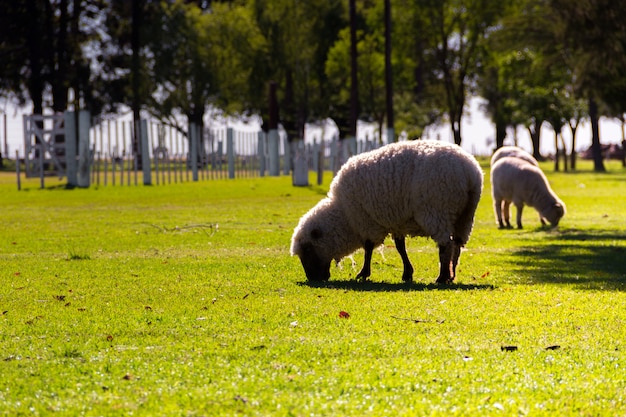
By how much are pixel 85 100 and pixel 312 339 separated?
59.5m

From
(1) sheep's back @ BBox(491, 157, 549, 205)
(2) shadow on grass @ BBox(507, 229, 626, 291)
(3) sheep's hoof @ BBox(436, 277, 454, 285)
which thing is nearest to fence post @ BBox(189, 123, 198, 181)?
(1) sheep's back @ BBox(491, 157, 549, 205)

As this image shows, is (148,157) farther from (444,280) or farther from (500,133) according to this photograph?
(500,133)

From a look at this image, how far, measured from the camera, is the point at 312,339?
7441 millimetres

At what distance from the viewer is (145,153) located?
34688mm

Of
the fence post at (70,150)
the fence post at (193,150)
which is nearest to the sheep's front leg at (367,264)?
the fence post at (70,150)

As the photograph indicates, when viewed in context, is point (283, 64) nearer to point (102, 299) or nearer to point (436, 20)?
point (436, 20)

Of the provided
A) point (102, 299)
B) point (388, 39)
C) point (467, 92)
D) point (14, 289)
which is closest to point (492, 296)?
point (102, 299)

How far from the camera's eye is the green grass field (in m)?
5.81

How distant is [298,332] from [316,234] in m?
4.31

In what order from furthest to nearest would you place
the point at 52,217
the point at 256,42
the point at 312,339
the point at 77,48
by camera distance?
the point at 256,42, the point at 77,48, the point at 52,217, the point at 312,339

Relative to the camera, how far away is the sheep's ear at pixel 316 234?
12.0 metres

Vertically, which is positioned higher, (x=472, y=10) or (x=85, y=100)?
(x=472, y=10)

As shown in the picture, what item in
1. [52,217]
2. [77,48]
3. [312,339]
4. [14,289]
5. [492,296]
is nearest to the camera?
[312,339]

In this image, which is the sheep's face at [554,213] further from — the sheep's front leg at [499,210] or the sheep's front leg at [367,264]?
the sheep's front leg at [367,264]
